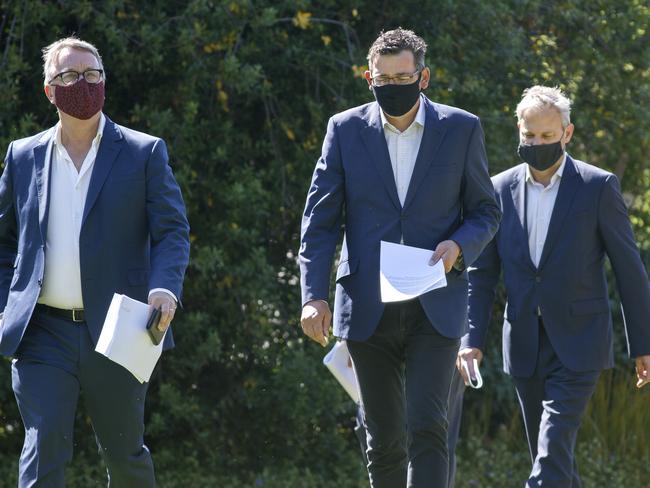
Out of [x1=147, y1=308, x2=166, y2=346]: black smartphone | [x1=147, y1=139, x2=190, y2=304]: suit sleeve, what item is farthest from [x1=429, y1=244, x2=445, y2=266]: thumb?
[x1=147, y1=308, x2=166, y2=346]: black smartphone

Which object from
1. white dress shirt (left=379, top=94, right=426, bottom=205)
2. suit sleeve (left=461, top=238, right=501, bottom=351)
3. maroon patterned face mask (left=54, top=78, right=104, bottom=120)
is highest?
maroon patterned face mask (left=54, top=78, right=104, bottom=120)

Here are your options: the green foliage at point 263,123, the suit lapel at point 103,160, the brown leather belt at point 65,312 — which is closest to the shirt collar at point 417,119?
the suit lapel at point 103,160

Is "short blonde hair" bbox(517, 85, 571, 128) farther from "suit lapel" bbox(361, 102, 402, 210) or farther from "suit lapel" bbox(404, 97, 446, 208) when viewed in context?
"suit lapel" bbox(361, 102, 402, 210)

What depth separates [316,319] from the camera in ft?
17.3

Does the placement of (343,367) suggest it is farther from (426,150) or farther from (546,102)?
(546,102)

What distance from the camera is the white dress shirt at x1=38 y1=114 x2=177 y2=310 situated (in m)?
5.19

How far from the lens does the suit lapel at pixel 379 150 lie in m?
5.39

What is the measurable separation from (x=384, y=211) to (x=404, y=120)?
1.37 ft

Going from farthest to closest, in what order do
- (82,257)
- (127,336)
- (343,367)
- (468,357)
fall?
(468,357) < (343,367) < (82,257) < (127,336)

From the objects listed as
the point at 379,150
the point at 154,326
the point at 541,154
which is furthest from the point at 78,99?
the point at 541,154

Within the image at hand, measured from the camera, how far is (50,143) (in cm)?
533

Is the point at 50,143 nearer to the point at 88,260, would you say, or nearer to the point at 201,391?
the point at 88,260

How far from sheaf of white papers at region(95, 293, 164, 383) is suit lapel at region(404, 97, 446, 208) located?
3.95 ft

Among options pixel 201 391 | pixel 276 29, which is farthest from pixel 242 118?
pixel 201 391
